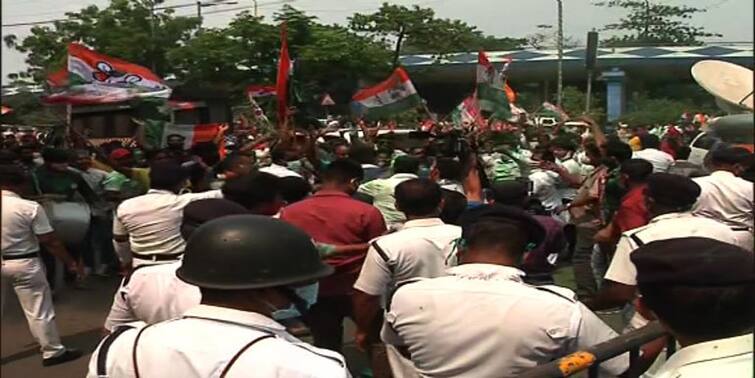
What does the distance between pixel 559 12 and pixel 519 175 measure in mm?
2241

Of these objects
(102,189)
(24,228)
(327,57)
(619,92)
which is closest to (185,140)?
(102,189)

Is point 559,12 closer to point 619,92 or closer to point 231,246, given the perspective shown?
point 231,246

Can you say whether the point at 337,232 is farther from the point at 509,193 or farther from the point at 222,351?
the point at 222,351

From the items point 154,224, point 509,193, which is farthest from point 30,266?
point 509,193

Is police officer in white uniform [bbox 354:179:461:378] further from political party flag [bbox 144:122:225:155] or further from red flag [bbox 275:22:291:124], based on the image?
political party flag [bbox 144:122:225:155]

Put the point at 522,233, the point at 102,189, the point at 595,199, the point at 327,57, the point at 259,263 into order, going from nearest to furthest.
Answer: the point at 259,263
the point at 522,233
the point at 595,199
the point at 102,189
the point at 327,57

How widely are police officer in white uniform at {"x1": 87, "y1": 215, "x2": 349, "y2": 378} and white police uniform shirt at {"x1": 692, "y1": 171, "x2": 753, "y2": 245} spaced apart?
13.8ft

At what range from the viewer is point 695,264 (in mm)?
1861

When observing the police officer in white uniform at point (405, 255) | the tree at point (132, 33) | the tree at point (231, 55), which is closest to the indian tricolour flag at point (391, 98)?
the tree at point (231, 55)

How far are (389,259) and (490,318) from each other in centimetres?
163

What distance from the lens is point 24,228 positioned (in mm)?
5770

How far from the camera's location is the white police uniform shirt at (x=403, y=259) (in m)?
4.32

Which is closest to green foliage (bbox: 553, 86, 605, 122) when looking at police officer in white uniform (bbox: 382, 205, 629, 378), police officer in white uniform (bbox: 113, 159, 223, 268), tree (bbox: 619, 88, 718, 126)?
tree (bbox: 619, 88, 718, 126)

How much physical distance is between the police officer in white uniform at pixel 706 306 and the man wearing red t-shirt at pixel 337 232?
2914 mm
